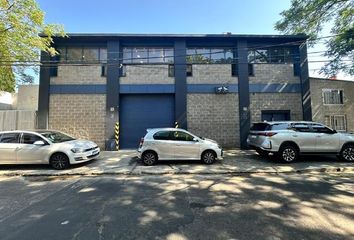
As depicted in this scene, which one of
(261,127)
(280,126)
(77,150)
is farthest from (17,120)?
(280,126)

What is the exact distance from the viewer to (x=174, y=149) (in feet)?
33.6

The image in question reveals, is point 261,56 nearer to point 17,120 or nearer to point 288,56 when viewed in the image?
point 288,56

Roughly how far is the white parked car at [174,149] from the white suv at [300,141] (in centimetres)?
237

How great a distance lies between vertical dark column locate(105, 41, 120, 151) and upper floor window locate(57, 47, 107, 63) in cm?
58

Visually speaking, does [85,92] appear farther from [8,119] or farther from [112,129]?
[8,119]

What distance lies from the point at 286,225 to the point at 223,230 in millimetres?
1162

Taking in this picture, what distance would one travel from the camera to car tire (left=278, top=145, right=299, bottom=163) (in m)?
10.3

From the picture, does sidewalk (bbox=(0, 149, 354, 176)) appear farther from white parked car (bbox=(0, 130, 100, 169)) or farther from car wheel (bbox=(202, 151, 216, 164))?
white parked car (bbox=(0, 130, 100, 169))

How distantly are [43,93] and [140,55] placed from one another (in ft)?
21.2

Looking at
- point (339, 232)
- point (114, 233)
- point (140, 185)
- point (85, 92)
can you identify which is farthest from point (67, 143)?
point (339, 232)

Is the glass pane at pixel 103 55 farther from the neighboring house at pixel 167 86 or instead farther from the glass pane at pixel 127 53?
the glass pane at pixel 127 53

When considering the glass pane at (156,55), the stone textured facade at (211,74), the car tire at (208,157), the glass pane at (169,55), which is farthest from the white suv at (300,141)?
the glass pane at (156,55)

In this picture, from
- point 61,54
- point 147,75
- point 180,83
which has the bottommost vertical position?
point 180,83

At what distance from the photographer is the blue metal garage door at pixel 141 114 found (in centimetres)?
1499
